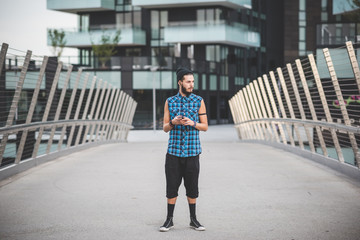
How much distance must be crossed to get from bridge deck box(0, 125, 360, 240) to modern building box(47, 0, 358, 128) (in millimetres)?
29438

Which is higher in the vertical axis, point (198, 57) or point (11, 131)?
point (198, 57)

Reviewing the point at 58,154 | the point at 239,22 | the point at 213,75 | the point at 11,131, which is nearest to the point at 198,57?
the point at 213,75

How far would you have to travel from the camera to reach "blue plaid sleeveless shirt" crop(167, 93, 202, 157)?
5.29m

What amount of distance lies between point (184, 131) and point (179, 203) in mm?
1452

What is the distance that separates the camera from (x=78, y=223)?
544 cm

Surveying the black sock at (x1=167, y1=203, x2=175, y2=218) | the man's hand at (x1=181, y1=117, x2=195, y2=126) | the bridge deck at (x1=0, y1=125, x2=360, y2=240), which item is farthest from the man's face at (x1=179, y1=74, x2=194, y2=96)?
the bridge deck at (x1=0, y1=125, x2=360, y2=240)

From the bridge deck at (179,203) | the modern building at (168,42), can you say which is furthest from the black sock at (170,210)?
the modern building at (168,42)

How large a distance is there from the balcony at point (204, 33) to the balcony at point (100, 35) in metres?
2.66

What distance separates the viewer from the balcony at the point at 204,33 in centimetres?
4356

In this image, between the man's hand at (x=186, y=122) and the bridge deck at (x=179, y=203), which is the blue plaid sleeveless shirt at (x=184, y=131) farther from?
the bridge deck at (x=179, y=203)

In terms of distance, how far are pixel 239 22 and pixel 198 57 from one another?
5393 millimetres

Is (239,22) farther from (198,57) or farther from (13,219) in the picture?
(13,219)

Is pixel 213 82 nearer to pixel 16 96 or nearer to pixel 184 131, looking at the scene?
pixel 16 96

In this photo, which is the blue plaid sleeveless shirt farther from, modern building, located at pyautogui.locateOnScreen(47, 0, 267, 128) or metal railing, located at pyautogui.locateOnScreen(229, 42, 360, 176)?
modern building, located at pyautogui.locateOnScreen(47, 0, 267, 128)
